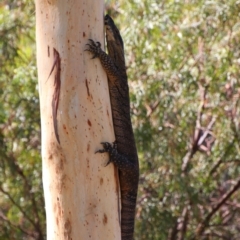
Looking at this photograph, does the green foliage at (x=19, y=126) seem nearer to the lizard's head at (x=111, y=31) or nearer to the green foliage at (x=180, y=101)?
the green foliage at (x=180, y=101)

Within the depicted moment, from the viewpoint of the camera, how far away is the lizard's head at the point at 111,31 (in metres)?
3.59

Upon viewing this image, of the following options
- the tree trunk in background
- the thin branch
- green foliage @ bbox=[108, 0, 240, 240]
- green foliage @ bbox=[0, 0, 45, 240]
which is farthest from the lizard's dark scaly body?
the thin branch

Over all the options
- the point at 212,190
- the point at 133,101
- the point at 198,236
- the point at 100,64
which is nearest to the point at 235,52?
the point at 133,101

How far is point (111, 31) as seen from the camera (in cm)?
371

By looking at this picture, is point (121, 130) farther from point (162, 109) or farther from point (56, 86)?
point (162, 109)

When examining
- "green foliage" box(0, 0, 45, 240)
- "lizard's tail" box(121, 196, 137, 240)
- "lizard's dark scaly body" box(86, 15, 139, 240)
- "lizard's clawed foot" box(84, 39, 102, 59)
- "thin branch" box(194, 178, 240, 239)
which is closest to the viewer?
"lizard's clawed foot" box(84, 39, 102, 59)

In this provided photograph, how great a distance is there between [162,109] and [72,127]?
3.49 m

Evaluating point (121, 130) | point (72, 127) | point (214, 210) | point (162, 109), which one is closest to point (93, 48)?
point (72, 127)

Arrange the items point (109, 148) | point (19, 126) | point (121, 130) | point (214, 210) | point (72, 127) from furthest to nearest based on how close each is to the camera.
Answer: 1. point (214, 210)
2. point (19, 126)
3. point (121, 130)
4. point (109, 148)
5. point (72, 127)

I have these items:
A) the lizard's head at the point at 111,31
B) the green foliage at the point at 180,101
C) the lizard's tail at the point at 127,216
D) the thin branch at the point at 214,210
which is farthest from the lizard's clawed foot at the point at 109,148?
the thin branch at the point at 214,210

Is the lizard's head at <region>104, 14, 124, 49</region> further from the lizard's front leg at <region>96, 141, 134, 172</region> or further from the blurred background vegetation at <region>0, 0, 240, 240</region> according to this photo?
the blurred background vegetation at <region>0, 0, 240, 240</region>

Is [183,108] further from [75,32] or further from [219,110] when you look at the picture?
[75,32]

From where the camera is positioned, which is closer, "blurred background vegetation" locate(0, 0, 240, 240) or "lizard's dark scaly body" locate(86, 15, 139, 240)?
"lizard's dark scaly body" locate(86, 15, 139, 240)

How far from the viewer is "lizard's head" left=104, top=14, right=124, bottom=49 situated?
11.8 ft
